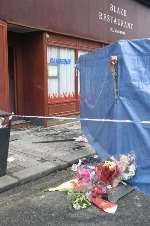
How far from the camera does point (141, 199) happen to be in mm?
5188

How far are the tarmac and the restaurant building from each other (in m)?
0.91

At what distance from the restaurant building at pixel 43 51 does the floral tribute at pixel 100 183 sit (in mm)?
4209

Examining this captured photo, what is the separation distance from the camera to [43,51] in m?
10.4

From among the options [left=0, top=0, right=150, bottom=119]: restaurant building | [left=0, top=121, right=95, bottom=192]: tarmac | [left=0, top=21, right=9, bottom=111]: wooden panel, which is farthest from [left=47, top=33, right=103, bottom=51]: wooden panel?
[left=0, top=121, right=95, bottom=192]: tarmac

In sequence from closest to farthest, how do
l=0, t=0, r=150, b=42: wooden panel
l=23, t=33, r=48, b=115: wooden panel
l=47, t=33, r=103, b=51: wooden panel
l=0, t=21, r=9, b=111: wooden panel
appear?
l=0, t=21, r=9, b=111: wooden panel
l=0, t=0, r=150, b=42: wooden panel
l=23, t=33, r=48, b=115: wooden panel
l=47, t=33, r=103, b=51: wooden panel

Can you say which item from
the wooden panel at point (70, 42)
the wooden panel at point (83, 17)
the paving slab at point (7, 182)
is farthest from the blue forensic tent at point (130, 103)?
the wooden panel at point (70, 42)

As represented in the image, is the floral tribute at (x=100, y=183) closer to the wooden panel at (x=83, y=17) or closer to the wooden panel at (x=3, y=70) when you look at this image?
the wooden panel at (x=3, y=70)

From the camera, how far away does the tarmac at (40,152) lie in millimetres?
6160

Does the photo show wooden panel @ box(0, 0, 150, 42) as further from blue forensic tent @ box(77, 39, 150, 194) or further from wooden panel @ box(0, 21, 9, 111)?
blue forensic tent @ box(77, 39, 150, 194)

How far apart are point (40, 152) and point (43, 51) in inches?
143

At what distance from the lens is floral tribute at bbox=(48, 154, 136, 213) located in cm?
498

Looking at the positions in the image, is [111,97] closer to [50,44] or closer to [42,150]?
[42,150]

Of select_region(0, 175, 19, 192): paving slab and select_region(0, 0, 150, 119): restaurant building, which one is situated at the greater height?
select_region(0, 0, 150, 119): restaurant building

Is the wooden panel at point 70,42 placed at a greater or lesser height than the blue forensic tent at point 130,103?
greater
